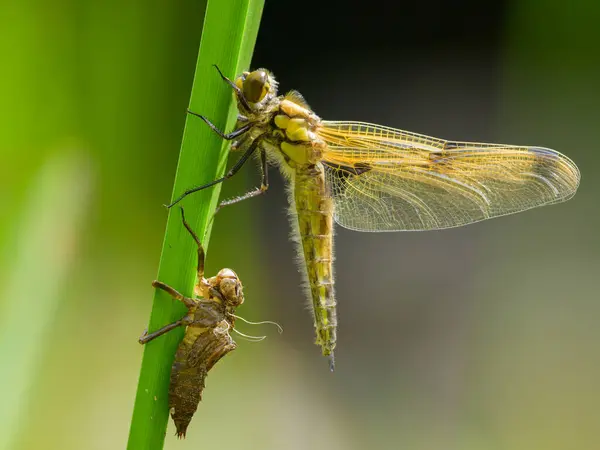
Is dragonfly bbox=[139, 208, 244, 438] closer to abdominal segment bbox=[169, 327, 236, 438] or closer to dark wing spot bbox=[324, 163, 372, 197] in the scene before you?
abdominal segment bbox=[169, 327, 236, 438]

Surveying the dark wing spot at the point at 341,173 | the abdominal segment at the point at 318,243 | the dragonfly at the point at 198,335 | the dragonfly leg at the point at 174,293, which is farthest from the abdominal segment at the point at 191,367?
the dark wing spot at the point at 341,173

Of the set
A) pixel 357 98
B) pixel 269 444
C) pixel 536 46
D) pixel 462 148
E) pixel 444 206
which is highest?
pixel 536 46

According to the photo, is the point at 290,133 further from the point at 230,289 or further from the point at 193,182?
the point at 193,182

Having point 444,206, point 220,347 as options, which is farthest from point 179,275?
point 444,206

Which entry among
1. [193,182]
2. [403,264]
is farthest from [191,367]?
[403,264]

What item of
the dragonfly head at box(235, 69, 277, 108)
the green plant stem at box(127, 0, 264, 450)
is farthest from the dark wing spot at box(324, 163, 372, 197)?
the green plant stem at box(127, 0, 264, 450)

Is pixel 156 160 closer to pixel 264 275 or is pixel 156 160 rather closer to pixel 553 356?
pixel 264 275
